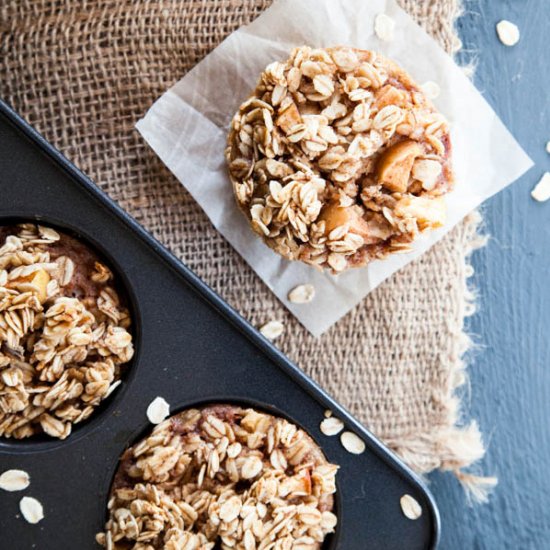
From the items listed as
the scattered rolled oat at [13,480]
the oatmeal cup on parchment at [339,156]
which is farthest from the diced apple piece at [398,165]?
the scattered rolled oat at [13,480]

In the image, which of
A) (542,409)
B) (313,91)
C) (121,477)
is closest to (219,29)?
(313,91)

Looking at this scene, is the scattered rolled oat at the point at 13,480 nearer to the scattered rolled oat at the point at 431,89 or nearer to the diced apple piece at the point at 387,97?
the diced apple piece at the point at 387,97

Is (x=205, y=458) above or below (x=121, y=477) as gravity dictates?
above

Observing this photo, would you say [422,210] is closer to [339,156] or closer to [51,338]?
[339,156]

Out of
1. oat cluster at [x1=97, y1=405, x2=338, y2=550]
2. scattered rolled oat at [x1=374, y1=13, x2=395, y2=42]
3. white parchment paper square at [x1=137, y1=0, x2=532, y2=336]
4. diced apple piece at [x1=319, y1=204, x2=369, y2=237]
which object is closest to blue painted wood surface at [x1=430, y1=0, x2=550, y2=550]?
white parchment paper square at [x1=137, y1=0, x2=532, y2=336]

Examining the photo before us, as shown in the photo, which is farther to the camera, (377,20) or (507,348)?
(507,348)

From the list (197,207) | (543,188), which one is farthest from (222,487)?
(543,188)

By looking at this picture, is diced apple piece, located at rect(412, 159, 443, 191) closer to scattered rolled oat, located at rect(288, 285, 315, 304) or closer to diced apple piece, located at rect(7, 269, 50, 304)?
scattered rolled oat, located at rect(288, 285, 315, 304)

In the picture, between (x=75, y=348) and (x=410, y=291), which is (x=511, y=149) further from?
(x=75, y=348)
